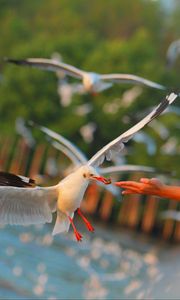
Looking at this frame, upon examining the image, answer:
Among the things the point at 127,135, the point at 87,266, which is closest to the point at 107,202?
the point at 87,266

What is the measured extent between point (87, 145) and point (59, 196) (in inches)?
815

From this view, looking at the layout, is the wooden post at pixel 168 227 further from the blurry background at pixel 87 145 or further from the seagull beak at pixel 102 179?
the seagull beak at pixel 102 179

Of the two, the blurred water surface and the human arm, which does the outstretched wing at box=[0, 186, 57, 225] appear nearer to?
the human arm

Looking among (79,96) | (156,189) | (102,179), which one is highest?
(79,96)

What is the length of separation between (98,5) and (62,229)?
42.5 meters

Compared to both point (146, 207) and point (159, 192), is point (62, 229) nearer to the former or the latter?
point (159, 192)

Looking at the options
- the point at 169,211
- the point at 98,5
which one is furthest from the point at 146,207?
the point at 98,5

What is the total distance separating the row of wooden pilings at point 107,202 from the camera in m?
28.0

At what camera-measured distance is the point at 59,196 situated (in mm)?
8281

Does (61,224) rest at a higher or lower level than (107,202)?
lower

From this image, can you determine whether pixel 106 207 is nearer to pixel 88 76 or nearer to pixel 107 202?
pixel 107 202

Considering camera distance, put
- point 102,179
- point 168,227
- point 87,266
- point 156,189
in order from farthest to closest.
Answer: point 168,227 → point 87,266 → point 102,179 → point 156,189

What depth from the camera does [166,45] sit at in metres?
47.6

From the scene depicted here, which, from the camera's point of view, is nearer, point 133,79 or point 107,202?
point 133,79
